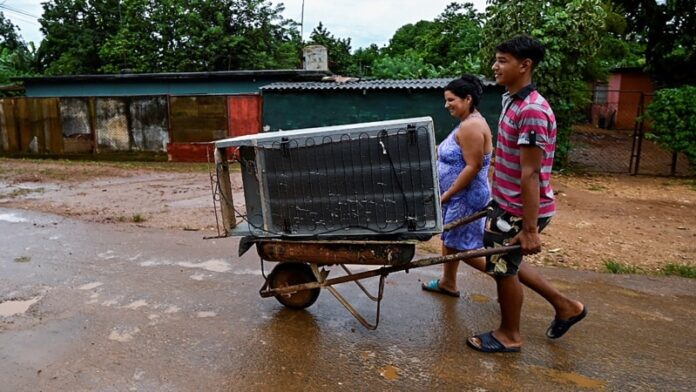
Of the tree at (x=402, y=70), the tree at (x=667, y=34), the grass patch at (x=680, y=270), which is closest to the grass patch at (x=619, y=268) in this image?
the grass patch at (x=680, y=270)

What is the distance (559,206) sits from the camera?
297 inches

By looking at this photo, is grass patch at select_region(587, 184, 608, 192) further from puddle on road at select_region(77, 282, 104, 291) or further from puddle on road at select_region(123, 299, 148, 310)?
puddle on road at select_region(77, 282, 104, 291)

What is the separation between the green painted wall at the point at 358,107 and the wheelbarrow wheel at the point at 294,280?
8846mm

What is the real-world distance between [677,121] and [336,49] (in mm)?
24237

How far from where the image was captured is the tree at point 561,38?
1012 cm

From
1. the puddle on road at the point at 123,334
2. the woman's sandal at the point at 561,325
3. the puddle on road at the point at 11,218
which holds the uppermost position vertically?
the woman's sandal at the point at 561,325

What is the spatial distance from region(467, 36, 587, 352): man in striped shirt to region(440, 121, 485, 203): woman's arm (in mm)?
350

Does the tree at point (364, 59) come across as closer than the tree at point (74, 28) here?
No

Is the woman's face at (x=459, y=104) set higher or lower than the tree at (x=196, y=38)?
lower

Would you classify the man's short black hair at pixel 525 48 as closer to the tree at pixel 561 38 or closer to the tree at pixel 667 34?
the tree at pixel 561 38

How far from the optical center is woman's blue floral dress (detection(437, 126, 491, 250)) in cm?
345

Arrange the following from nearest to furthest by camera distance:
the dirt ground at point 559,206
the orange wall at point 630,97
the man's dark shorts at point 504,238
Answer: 1. the man's dark shorts at point 504,238
2. the dirt ground at point 559,206
3. the orange wall at point 630,97

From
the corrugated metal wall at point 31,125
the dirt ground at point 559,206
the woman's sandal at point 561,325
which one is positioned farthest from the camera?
the corrugated metal wall at point 31,125

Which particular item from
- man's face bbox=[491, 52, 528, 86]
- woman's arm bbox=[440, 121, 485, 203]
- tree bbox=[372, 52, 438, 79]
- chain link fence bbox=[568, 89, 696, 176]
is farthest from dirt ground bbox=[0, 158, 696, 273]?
tree bbox=[372, 52, 438, 79]
